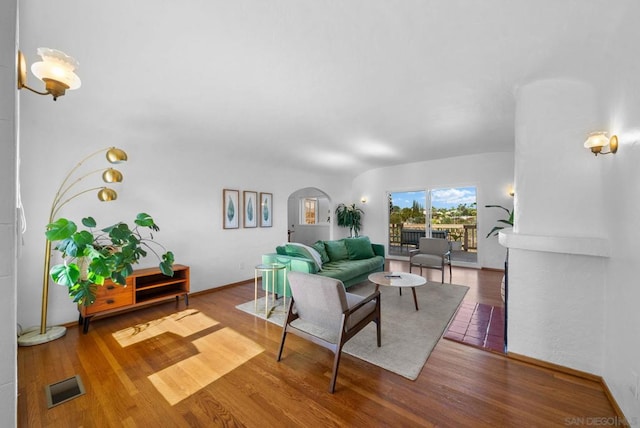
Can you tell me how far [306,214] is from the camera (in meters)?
9.82

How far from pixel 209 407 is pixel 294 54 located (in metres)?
2.65

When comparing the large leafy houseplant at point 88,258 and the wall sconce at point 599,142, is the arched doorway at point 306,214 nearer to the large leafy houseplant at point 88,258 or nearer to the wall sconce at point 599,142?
the large leafy houseplant at point 88,258

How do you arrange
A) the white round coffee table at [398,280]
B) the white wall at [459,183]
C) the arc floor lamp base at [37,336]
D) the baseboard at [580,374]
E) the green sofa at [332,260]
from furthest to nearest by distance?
1. the white wall at [459,183]
2. the green sofa at [332,260]
3. the white round coffee table at [398,280]
4. the arc floor lamp base at [37,336]
5. the baseboard at [580,374]

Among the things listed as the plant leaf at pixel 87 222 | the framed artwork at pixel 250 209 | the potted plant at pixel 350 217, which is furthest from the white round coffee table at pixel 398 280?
the potted plant at pixel 350 217

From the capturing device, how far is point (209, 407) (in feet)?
5.84

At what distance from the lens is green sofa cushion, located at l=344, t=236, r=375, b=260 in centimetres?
472

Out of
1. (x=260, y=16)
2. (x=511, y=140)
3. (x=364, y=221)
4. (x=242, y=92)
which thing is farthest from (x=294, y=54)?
(x=364, y=221)

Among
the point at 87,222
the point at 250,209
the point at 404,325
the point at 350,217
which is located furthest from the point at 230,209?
the point at 350,217

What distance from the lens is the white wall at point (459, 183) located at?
5.63 metres

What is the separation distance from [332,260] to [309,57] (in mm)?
3244

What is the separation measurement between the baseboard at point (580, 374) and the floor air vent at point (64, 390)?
3605mm

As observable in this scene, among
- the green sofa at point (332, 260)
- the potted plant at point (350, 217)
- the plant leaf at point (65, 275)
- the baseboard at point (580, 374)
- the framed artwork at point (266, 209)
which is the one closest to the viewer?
the baseboard at point (580, 374)

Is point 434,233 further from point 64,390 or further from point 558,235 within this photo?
point 64,390

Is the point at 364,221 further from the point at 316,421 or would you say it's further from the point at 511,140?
the point at 316,421
